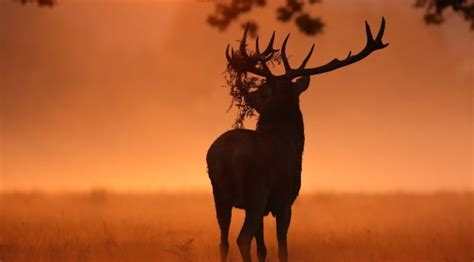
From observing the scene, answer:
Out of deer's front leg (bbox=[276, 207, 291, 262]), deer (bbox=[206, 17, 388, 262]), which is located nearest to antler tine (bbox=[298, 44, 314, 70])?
deer (bbox=[206, 17, 388, 262])

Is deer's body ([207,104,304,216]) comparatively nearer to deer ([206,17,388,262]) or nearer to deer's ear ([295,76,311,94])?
deer ([206,17,388,262])

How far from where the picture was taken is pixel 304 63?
1403 cm

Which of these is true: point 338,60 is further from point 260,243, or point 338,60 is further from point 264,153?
point 260,243

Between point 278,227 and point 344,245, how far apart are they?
9.78 ft

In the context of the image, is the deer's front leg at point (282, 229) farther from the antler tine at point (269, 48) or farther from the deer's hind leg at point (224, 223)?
the antler tine at point (269, 48)

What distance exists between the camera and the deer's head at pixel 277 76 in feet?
44.5

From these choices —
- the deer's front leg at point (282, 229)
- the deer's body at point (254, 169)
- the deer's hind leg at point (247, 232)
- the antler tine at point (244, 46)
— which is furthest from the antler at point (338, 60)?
the deer's hind leg at point (247, 232)

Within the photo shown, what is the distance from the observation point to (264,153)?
12391 millimetres

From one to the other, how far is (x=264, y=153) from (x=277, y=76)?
1674mm

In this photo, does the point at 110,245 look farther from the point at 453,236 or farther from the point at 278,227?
the point at 453,236

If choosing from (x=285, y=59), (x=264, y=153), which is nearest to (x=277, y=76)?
(x=285, y=59)

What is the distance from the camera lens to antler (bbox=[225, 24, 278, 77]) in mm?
13711

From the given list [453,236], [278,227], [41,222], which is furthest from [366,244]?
[41,222]

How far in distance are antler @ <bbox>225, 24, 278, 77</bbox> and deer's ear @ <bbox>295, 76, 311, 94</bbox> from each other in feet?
1.53
